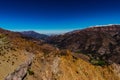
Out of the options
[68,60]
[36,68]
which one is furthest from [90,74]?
[36,68]

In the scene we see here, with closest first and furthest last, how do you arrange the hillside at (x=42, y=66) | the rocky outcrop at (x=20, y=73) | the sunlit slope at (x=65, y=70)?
the rocky outcrop at (x=20, y=73)
the hillside at (x=42, y=66)
the sunlit slope at (x=65, y=70)

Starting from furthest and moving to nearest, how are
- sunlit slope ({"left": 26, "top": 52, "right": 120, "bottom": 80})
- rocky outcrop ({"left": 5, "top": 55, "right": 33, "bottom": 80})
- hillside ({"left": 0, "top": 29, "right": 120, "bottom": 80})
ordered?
1. sunlit slope ({"left": 26, "top": 52, "right": 120, "bottom": 80})
2. hillside ({"left": 0, "top": 29, "right": 120, "bottom": 80})
3. rocky outcrop ({"left": 5, "top": 55, "right": 33, "bottom": 80})

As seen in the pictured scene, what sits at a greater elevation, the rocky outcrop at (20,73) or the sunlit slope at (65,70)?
the rocky outcrop at (20,73)

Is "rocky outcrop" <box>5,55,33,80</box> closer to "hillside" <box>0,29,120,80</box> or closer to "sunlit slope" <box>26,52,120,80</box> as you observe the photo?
"hillside" <box>0,29,120,80</box>

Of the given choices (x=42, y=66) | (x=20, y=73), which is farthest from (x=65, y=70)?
(x=20, y=73)

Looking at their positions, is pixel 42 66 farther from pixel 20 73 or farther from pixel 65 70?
pixel 20 73

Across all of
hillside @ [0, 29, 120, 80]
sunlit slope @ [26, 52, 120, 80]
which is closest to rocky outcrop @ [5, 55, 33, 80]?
hillside @ [0, 29, 120, 80]

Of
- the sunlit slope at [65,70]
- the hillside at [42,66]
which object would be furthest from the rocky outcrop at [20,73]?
the sunlit slope at [65,70]

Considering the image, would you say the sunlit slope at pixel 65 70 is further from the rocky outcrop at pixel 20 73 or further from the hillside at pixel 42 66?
the rocky outcrop at pixel 20 73

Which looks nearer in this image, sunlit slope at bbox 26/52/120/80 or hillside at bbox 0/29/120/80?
hillside at bbox 0/29/120/80
